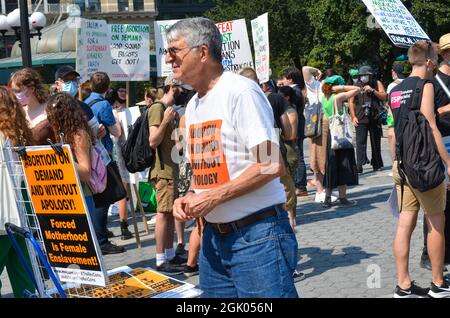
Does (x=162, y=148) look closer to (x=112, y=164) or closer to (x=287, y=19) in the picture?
(x=112, y=164)

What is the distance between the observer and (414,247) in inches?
289

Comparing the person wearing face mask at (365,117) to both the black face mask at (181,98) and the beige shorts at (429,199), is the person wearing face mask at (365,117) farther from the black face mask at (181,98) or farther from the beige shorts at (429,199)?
the beige shorts at (429,199)

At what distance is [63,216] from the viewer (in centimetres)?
446

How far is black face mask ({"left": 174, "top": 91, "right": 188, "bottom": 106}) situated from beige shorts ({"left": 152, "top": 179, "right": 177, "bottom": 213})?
0.75 m

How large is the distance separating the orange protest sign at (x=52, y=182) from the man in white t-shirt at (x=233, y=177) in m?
1.07

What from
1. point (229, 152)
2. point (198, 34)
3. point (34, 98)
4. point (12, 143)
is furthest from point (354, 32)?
point (229, 152)

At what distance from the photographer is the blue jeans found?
330 centimetres

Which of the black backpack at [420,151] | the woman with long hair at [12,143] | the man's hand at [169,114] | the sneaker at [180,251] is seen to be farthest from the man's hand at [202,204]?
the sneaker at [180,251]

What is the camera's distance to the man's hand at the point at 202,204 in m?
3.25

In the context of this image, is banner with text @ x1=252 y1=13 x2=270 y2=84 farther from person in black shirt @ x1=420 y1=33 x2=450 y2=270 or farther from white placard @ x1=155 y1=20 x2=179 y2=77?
person in black shirt @ x1=420 y1=33 x2=450 y2=270

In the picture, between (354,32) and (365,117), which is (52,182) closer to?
(365,117)

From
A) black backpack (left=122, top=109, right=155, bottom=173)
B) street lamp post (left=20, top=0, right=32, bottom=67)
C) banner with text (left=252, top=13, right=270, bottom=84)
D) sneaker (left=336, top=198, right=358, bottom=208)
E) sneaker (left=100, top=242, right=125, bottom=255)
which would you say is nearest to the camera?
black backpack (left=122, top=109, right=155, bottom=173)

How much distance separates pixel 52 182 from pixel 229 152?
150cm

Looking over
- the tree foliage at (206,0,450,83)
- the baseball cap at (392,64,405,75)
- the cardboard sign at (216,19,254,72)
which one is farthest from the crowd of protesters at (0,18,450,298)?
the tree foliage at (206,0,450,83)
